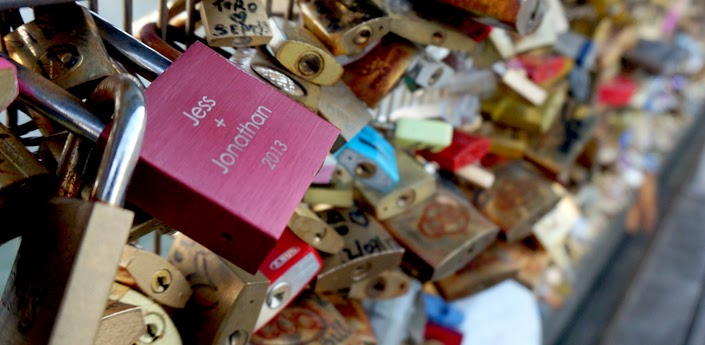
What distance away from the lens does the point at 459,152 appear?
1.20 meters

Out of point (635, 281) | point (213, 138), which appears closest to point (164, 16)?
point (213, 138)

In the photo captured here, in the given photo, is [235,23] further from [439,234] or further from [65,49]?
[439,234]

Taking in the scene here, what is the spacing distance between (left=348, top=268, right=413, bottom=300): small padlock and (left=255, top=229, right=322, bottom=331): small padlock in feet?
0.59

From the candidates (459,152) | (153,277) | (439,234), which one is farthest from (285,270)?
(459,152)

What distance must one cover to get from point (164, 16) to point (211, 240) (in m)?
0.31

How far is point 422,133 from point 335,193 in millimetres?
172

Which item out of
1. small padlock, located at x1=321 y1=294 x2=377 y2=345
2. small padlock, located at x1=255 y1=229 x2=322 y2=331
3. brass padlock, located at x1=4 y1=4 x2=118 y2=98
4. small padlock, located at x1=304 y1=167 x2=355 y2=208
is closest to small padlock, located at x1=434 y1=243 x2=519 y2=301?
small padlock, located at x1=321 y1=294 x2=377 y2=345

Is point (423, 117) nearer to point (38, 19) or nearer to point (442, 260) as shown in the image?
point (442, 260)

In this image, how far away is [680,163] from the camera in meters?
4.57

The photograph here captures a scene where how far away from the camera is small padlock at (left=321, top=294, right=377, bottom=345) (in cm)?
101

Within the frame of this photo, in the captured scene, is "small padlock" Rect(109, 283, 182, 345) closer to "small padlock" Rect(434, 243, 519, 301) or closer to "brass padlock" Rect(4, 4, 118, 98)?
"brass padlock" Rect(4, 4, 118, 98)

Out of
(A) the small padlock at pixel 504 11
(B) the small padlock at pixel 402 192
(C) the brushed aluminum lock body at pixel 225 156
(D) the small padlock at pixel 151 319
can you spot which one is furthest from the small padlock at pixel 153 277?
(A) the small padlock at pixel 504 11

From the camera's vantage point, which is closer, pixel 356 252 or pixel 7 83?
pixel 7 83

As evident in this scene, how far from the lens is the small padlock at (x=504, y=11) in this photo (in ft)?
2.81
